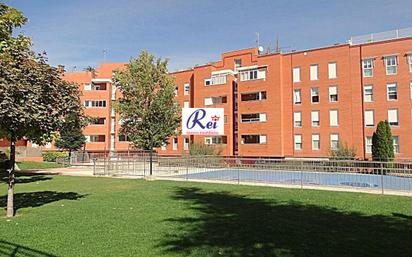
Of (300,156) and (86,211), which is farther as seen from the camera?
(300,156)

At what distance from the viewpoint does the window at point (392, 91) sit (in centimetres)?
3512

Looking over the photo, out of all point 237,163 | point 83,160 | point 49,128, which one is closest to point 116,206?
point 49,128

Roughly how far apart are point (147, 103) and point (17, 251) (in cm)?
2361

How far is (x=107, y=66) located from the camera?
6103 centimetres

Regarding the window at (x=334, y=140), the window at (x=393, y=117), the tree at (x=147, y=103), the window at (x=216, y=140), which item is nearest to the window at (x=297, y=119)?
the window at (x=334, y=140)

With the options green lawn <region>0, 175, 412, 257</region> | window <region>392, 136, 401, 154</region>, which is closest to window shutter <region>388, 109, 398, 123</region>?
window <region>392, 136, 401, 154</region>

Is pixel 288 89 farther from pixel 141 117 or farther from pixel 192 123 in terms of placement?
pixel 141 117

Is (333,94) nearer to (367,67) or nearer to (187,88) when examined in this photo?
(367,67)

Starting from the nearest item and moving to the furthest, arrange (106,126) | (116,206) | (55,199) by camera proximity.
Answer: (116,206)
(55,199)
(106,126)

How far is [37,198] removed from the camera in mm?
13945

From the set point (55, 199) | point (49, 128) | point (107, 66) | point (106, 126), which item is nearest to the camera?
point (49, 128)

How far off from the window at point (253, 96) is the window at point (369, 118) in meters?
10.5

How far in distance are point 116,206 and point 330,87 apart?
3146 centimetres

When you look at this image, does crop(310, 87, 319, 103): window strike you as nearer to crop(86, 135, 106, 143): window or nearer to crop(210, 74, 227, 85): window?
crop(210, 74, 227, 85): window
